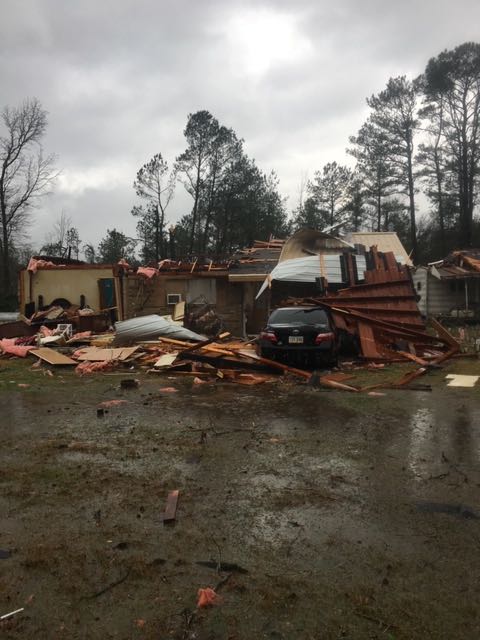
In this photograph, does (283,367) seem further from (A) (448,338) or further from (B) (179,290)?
(B) (179,290)

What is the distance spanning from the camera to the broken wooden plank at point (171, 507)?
3.93m

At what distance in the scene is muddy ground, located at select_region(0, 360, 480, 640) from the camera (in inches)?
108

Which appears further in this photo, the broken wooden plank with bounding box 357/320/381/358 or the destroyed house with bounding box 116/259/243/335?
the destroyed house with bounding box 116/259/243/335

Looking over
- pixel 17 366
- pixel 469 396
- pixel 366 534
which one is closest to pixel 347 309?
pixel 469 396

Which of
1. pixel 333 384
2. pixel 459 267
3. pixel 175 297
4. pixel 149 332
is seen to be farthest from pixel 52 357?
pixel 459 267

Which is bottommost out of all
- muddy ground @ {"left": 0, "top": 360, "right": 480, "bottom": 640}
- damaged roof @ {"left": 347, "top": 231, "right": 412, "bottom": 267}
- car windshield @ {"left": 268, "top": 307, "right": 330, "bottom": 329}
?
muddy ground @ {"left": 0, "top": 360, "right": 480, "bottom": 640}

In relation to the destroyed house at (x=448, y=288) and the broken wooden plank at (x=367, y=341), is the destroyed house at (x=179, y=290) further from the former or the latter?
the destroyed house at (x=448, y=288)

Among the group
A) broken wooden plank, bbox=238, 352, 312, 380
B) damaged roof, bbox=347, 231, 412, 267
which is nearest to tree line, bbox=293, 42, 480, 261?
damaged roof, bbox=347, 231, 412, 267

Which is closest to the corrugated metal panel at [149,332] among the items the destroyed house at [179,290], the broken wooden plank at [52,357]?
the broken wooden plank at [52,357]

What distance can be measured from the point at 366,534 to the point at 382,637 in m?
1.14

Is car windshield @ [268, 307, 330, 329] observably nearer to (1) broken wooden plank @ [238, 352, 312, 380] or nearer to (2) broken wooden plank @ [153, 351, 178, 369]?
(1) broken wooden plank @ [238, 352, 312, 380]

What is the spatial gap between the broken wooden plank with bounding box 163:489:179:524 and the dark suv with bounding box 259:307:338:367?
7227mm

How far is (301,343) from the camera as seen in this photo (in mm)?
11445

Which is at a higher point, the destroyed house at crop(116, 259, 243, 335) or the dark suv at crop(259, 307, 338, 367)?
the destroyed house at crop(116, 259, 243, 335)
